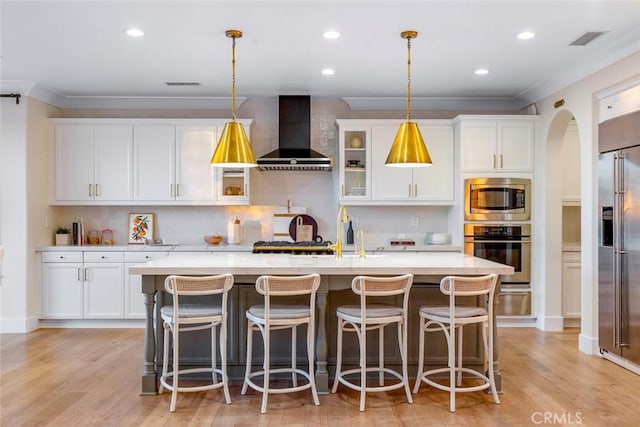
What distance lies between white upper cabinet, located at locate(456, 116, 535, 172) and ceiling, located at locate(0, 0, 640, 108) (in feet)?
1.22

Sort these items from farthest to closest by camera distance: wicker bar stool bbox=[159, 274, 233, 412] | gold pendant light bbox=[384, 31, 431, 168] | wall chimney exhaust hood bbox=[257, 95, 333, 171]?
wall chimney exhaust hood bbox=[257, 95, 333, 171] < gold pendant light bbox=[384, 31, 431, 168] < wicker bar stool bbox=[159, 274, 233, 412]

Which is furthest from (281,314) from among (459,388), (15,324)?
(15,324)

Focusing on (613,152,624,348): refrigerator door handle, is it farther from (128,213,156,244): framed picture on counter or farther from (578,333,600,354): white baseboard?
(128,213,156,244): framed picture on counter

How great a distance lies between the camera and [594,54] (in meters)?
4.72

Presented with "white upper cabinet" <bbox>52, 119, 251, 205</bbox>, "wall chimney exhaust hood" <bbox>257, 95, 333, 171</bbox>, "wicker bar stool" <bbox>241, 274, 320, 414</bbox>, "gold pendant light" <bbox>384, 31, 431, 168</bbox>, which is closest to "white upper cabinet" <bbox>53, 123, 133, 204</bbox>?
"white upper cabinet" <bbox>52, 119, 251, 205</bbox>

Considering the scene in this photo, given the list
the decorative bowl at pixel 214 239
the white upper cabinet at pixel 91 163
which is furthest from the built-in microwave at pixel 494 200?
the white upper cabinet at pixel 91 163

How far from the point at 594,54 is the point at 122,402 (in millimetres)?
4631

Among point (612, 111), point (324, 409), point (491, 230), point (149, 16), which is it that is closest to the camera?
point (324, 409)

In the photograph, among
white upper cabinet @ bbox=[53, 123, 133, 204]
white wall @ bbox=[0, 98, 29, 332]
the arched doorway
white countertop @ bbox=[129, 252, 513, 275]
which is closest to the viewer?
white countertop @ bbox=[129, 252, 513, 275]

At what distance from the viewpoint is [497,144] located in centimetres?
611

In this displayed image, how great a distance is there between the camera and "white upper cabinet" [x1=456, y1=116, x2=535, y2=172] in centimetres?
609

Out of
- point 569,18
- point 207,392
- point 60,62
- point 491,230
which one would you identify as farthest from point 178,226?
point 569,18

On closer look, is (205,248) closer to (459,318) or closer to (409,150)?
(409,150)

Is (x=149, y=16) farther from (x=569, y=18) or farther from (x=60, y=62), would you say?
(x=569, y=18)
